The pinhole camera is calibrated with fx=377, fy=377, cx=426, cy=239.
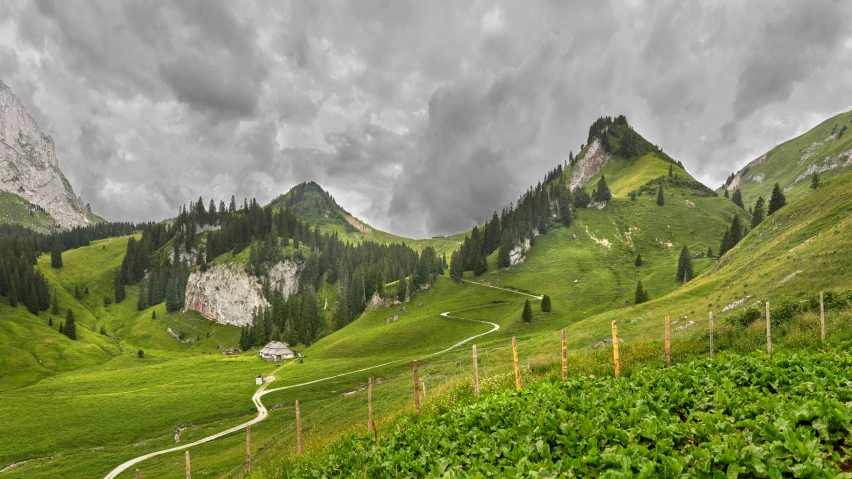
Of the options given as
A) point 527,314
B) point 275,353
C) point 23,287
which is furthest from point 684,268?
point 23,287

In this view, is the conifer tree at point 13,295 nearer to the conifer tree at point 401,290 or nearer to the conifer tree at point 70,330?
the conifer tree at point 70,330

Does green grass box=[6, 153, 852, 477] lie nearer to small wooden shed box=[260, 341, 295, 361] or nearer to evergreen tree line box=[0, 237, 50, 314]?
Result: small wooden shed box=[260, 341, 295, 361]

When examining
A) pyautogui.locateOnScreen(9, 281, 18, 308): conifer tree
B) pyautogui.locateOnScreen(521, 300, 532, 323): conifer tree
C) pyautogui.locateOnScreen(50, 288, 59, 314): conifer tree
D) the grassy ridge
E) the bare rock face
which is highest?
the bare rock face

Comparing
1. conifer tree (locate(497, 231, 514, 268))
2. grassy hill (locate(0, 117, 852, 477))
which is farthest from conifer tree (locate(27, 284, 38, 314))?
conifer tree (locate(497, 231, 514, 268))

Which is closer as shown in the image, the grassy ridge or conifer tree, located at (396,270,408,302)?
the grassy ridge

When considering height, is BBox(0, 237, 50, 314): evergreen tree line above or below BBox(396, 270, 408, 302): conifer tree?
above

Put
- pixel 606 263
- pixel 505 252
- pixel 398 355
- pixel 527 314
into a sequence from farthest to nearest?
pixel 505 252, pixel 606 263, pixel 527 314, pixel 398 355

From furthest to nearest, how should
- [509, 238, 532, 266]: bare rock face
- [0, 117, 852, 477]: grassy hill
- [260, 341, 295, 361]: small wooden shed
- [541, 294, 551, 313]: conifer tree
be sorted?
1. [509, 238, 532, 266]: bare rock face
2. [260, 341, 295, 361]: small wooden shed
3. [541, 294, 551, 313]: conifer tree
4. [0, 117, 852, 477]: grassy hill

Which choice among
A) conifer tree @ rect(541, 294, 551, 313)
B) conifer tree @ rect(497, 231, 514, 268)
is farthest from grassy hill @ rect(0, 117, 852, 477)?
conifer tree @ rect(497, 231, 514, 268)

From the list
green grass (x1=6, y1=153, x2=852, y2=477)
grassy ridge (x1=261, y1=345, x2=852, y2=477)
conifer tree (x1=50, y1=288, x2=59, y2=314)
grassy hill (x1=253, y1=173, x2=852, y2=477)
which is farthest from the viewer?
conifer tree (x1=50, y1=288, x2=59, y2=314)

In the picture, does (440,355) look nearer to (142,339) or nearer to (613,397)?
(613,397)

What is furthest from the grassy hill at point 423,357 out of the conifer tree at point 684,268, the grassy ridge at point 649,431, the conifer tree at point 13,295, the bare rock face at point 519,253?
the bare rock face at point 519,253

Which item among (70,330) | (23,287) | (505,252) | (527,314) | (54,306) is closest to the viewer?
(527,314)

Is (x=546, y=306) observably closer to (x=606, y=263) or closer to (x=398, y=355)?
(x=398, y=355)
